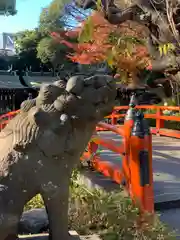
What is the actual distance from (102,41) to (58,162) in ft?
22.8

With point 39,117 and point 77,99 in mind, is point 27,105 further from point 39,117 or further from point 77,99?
point 77,99

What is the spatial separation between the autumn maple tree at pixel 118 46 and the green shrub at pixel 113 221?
2330 mm

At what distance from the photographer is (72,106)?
1.62m

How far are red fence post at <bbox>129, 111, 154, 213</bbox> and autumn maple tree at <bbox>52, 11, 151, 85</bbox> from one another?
6.42 feet

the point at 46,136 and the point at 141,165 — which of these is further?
the point at 141,165

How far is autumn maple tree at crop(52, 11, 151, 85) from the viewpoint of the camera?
568 centimetres

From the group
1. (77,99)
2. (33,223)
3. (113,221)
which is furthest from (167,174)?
(77,99)

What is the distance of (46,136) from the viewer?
Result: 1621 millimetres

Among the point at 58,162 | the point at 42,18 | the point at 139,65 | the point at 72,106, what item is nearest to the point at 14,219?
the point at 58,162

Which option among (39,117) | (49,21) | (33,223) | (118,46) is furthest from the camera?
(49,21)

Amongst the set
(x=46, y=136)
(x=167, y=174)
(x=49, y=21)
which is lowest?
(x=167, y=174)

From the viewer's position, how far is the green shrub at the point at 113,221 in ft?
8.13

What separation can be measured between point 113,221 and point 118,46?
10.6 ft

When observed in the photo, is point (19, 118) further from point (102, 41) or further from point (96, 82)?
point (102, 41)
